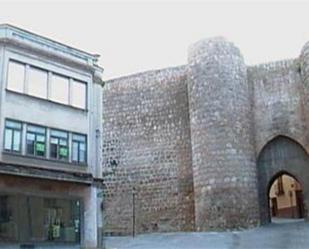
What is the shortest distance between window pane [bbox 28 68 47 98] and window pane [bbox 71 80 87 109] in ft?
3.52

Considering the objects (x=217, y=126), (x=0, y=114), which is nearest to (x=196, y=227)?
(x=217, y=126)

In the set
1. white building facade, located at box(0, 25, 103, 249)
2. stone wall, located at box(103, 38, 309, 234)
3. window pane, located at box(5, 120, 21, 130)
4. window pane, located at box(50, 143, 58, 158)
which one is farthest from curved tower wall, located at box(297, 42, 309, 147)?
window pane, located at box(5, 120, 21, 130)

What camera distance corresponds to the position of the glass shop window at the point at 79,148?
15828 millimetres

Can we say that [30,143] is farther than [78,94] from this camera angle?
No

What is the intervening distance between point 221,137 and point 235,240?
4.42 meters

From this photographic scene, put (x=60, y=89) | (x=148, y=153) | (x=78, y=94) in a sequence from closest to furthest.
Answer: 1. (x=60, y=89)
2. (x=78, y=94)
3. (x=148, y=153)

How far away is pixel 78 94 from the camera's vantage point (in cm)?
1653

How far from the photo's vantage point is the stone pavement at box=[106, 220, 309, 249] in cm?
1436

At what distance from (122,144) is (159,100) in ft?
7.97

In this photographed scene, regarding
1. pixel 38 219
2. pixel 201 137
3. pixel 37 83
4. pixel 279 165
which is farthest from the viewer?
pixel 279 165

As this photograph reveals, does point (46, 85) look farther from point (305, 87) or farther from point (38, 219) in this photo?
point (305, 87)

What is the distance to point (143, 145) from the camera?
21.4m

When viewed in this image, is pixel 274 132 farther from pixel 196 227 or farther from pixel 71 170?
pixel 71 170

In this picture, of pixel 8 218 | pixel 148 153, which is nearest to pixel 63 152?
pixel 8 218
